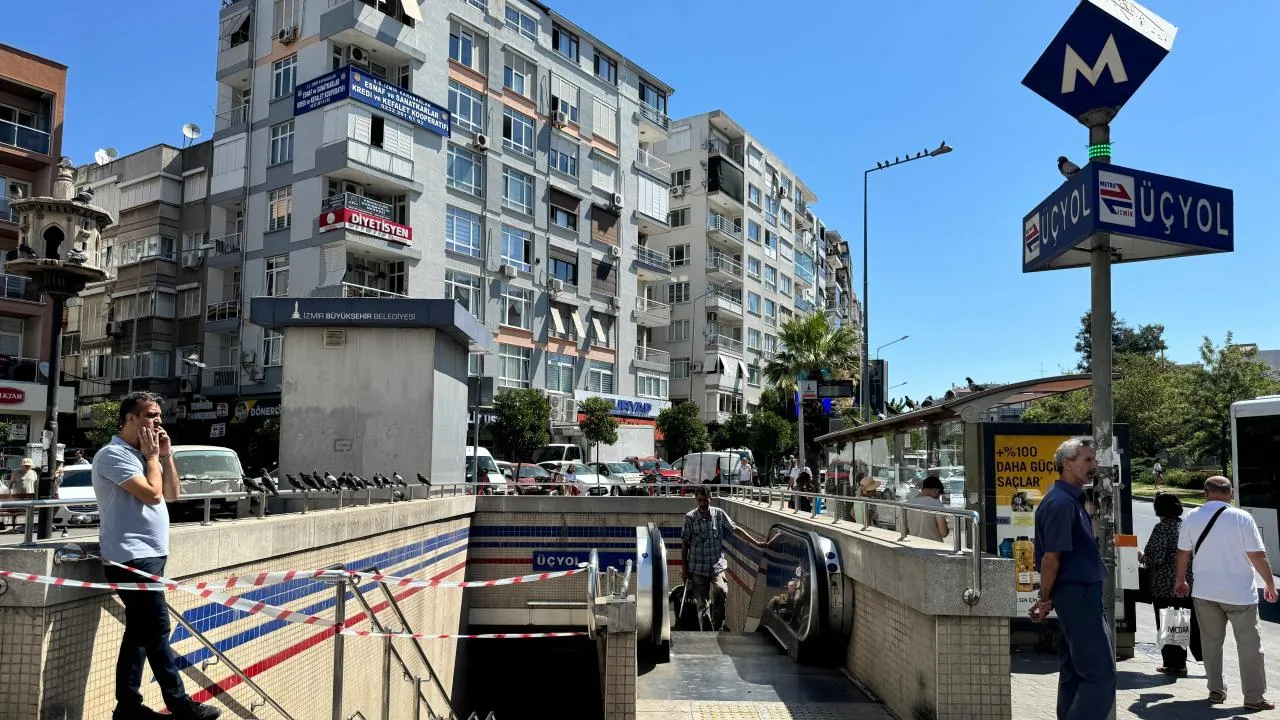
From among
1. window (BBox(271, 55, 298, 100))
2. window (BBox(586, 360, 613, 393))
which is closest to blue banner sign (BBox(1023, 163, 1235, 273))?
window (BBox(271, 55, 298, 100))

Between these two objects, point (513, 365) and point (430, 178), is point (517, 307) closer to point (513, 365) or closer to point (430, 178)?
point (513, 365)

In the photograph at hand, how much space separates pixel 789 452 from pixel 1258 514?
107 feet

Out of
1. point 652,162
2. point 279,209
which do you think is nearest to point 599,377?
point 652,162

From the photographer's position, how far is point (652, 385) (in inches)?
2018

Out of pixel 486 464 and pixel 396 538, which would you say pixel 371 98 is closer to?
pixel 486 464

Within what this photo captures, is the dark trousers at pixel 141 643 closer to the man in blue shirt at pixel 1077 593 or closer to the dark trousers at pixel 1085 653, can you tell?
the man in blue shirt at pixel 1077 593

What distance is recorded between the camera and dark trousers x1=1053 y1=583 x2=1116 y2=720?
4961 mm

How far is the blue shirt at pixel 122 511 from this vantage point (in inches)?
193

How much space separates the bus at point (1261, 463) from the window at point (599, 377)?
32508mm

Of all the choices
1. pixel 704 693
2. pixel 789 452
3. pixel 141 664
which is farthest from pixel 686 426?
pixel 141 664

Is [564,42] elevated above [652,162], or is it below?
above

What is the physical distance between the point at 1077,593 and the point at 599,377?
4164cm

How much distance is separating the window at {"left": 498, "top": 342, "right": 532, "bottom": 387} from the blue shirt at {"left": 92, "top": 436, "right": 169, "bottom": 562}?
3436 centimetres

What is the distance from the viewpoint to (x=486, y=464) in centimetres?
2839
